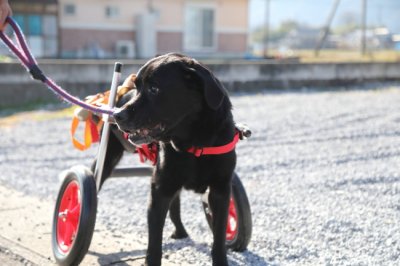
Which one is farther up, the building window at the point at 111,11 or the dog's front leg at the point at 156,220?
the building window at the point at 111,11

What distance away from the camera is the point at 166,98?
3561mm

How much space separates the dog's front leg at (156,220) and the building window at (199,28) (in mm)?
22685

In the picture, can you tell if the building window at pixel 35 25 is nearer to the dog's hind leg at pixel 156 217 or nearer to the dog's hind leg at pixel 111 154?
the dog's hind leg at pixel 111 154

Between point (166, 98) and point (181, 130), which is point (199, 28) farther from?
point (166, 98)

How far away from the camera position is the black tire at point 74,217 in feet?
13.4

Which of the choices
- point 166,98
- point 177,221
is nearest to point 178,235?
point 177,221

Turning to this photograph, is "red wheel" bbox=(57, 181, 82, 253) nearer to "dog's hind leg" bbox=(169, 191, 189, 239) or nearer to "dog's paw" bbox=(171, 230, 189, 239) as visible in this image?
"dog's hind leg" bbox=(169, 191, 189, 239)

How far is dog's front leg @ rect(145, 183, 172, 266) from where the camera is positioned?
3.88 m

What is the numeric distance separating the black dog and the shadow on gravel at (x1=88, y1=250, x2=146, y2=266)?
0.52m

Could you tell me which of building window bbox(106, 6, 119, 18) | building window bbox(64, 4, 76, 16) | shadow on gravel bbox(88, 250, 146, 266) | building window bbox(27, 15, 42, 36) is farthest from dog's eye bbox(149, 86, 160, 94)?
building window bbox(106, 6, 119, 18)

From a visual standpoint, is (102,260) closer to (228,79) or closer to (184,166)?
(184,166)

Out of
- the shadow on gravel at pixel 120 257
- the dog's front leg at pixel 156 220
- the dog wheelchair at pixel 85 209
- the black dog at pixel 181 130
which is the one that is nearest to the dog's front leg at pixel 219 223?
the black dog at pixel 181 130

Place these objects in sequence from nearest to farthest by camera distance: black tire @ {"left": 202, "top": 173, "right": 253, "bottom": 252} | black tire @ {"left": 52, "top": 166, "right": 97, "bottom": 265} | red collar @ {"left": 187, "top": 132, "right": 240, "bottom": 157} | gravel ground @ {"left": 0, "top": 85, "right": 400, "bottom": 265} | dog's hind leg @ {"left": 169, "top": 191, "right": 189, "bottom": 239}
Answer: red collar @ {"left": 187, "top": 132, "right": 240, "bottom": 157} → black tire @ {"left": 52, "top": 166, "right": 97, "bottom": 265} → black tire @ {"left": 202, "top": 173, "right": 253, "bottom": 252} → gravel ground @ {"left": 0, "top": 85, "right": 400, "bottom": 265} → dog's hind leg @ {"left": 169, "top": 191, "right": 189, "bottom": 239}

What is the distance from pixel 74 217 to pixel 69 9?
1967 centimetres
